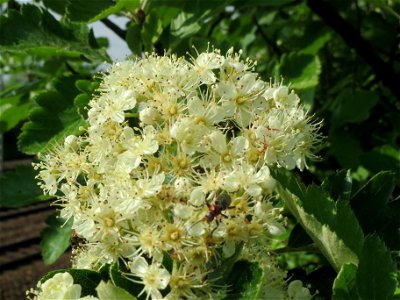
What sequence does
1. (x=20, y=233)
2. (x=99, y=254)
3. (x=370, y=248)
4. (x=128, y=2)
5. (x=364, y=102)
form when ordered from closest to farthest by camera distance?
1. (x=370, y=248)
2. (x=99, y=254)
3. (x=128, y=2)
4. (x=364, y=102)
5. (x=20, y=233)

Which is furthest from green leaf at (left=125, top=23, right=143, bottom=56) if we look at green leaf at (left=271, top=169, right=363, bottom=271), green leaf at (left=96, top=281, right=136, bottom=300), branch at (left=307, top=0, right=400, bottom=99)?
green leaf at (left=96, top=281, right=136, bottom=300)

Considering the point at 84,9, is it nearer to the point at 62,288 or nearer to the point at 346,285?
the point at 62,288

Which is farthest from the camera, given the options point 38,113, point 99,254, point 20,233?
point 20,233

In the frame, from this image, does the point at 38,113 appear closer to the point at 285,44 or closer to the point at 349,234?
the point at 349,234

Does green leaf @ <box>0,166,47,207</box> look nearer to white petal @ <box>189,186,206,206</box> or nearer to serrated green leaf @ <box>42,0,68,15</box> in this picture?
serrated green leaf @ <box>42,0,68,15</box>

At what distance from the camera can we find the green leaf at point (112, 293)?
2.73ft

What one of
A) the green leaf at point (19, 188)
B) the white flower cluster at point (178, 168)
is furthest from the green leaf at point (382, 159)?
the green leaf at point (19, 188)

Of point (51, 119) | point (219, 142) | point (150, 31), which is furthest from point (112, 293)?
point (150, 31)

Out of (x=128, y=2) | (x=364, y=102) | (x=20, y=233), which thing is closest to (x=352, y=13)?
(x=364, y=102)

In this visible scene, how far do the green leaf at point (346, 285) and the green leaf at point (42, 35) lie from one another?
3.27 feet

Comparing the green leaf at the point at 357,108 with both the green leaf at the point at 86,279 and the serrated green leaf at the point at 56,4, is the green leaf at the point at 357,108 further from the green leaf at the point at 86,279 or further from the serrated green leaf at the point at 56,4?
the green leaf at the point at 86,279

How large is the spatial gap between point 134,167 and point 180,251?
0.17 meters

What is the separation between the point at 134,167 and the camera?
0.97 m

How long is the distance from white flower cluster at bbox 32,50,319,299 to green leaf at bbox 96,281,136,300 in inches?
1.5
